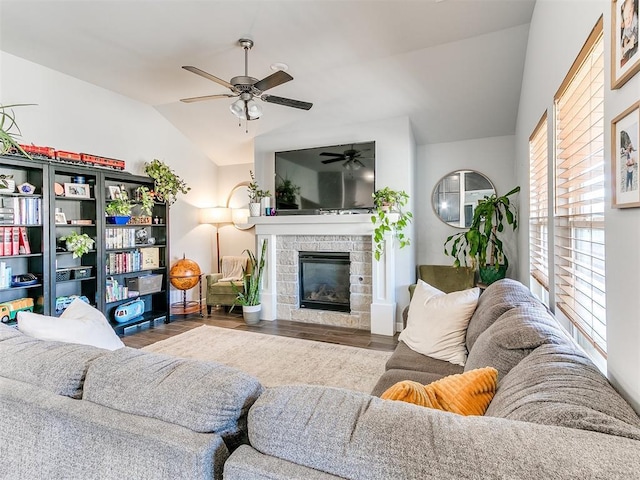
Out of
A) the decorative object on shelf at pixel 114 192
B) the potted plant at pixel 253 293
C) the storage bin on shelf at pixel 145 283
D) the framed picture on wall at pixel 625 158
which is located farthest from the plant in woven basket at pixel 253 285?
the framed picture on wall at pixel 625 158

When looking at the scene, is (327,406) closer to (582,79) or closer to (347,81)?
(582,79)

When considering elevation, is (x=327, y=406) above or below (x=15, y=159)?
below

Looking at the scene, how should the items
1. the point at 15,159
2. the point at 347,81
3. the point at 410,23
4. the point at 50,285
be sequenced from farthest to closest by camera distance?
1. the point at 347,81
2. the point at 50,285
3. the point at 15,159
4. the point at 410,23

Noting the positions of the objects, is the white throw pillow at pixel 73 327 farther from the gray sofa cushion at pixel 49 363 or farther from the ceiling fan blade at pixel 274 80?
the ceiling fan blade at pixel 274 80

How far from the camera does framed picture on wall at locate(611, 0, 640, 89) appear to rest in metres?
0.89

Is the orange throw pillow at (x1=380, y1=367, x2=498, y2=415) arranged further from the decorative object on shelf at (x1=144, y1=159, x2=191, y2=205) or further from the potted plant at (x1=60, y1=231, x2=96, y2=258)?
the decorative object on shelf at (x1=144, y1=159, x2=191, y2=205)

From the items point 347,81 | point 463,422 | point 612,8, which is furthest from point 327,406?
point 347,81

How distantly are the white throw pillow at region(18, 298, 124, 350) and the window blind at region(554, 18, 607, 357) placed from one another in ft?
7.11

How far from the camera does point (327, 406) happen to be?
2.49 feet

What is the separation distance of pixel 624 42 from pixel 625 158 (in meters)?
0.33

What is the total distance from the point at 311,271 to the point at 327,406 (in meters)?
3.81

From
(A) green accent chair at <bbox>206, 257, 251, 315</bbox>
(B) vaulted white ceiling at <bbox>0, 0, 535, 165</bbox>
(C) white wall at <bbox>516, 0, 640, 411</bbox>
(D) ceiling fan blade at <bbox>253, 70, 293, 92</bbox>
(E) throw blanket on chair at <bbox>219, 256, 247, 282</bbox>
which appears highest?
(B) vaulted white ceiling at <bbox>0, 0, 535, 165</bbox>

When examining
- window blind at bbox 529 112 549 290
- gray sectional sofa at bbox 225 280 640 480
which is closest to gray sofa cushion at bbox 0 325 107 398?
gray sectional sofa at bbox 225 280 640 480

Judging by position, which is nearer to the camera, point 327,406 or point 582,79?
point 327,406
